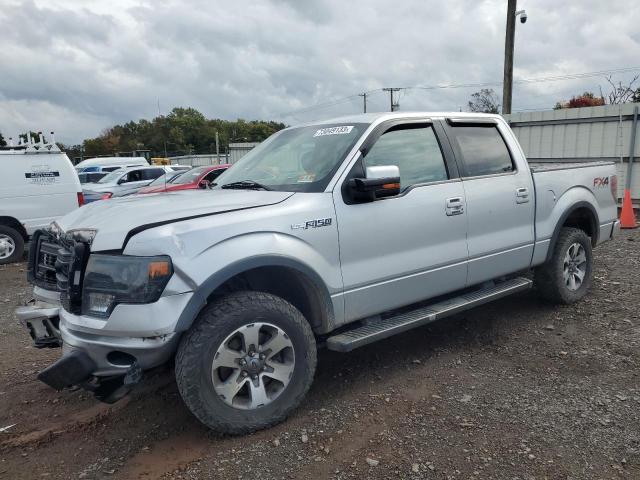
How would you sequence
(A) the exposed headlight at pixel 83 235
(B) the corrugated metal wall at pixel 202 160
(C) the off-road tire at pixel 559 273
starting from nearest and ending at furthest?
(A) the exposed headlight at pixel 83 235
(C) the off-road tire at pixel 559 273
(B) the corrugated metal wall at pixel 202 160

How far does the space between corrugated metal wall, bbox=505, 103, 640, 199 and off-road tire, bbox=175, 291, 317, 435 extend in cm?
1007

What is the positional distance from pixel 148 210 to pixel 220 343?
0.89 m

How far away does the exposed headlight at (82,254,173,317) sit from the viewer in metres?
2.71

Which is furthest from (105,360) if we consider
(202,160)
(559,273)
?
(202,160)

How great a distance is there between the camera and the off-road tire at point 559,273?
5.06 metres

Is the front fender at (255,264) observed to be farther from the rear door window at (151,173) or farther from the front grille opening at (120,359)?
the rear door window at (151,173)

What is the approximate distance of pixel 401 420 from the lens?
323 centimetres

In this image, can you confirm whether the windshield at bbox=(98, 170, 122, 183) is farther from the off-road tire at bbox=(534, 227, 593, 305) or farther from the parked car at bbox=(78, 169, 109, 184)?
the off-road tire at bbox=(534, 227, 593, 305)

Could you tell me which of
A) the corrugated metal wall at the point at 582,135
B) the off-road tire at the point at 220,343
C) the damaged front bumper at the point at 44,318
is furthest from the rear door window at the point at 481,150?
the corrugated metal wall at the point at 582,135

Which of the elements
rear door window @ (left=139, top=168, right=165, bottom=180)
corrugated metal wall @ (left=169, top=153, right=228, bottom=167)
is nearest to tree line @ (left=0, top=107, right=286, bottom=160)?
corrugated metal wall @ (left=169, top=153, right=228, bottom=167)

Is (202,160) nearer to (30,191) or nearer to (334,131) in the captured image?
(30,191)

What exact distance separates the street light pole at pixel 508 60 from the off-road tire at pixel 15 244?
13.2m

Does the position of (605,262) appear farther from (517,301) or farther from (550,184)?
(550,184)

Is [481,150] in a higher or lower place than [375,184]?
higher
